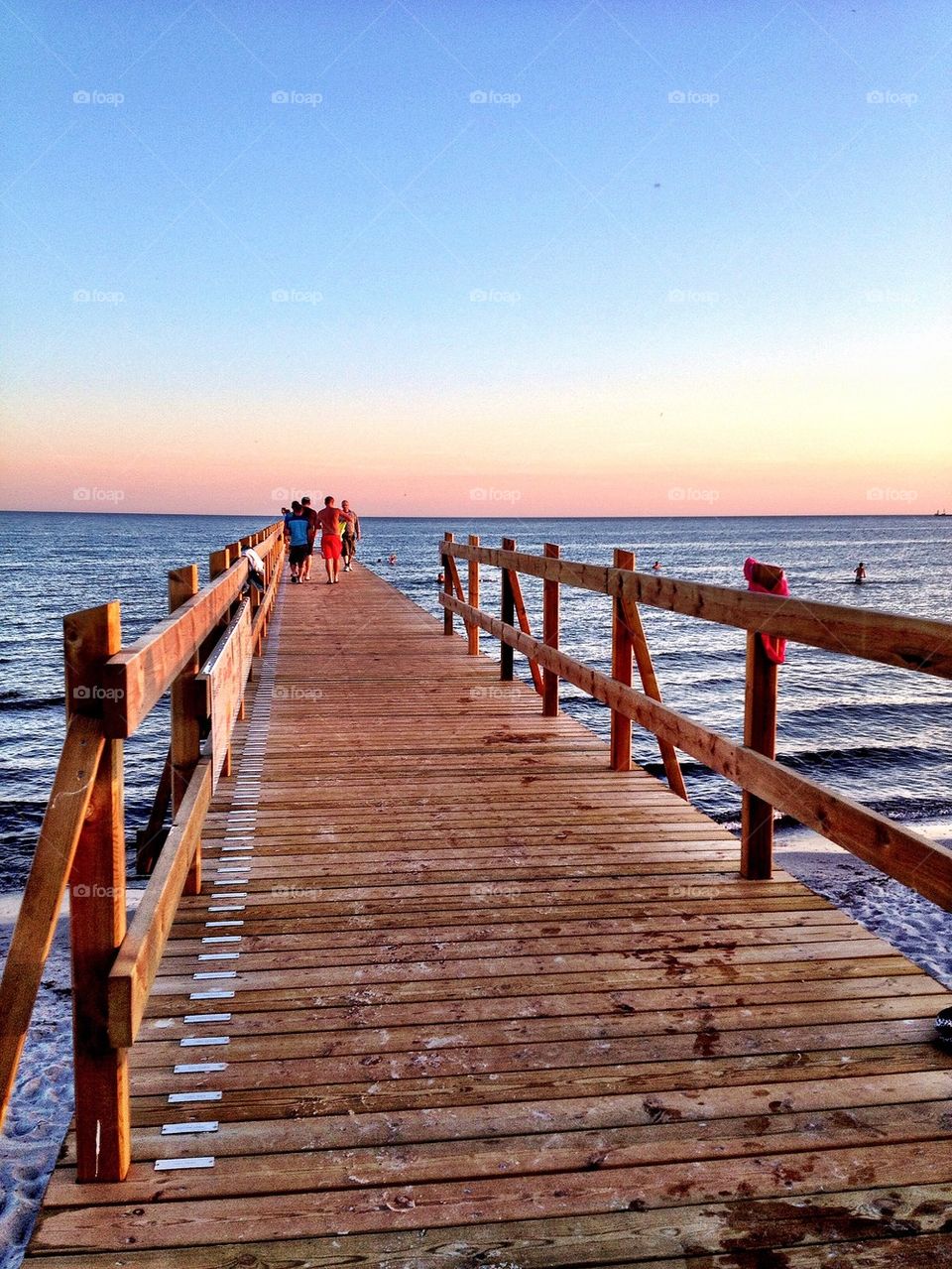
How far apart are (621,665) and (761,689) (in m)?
1.87

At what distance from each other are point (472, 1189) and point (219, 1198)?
22.6 inches

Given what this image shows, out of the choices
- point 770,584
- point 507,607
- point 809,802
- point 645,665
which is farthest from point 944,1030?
point 507,607

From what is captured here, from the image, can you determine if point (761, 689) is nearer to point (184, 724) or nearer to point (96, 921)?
point (184, 724)

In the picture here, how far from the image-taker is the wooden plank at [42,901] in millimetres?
1921

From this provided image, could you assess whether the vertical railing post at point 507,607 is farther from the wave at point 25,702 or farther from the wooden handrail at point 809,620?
the wave at point 25,702

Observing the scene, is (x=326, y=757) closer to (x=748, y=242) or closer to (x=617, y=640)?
(x=617, y=640)

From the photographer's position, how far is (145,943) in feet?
7.31

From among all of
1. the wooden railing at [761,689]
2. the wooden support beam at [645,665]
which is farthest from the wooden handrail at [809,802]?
the wooden support beam at [645,665]

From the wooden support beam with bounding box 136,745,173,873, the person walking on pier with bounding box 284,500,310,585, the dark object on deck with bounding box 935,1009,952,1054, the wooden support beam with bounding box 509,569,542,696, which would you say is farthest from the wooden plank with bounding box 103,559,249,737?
the person walking on pier with bounding box 284,500,310,585

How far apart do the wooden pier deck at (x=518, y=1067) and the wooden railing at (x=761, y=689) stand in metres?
0.54

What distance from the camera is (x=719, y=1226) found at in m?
2.00

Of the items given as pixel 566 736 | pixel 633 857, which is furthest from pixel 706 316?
pixel 633 857

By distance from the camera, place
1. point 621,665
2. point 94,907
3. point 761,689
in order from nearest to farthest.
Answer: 1. point 94,907
2. point 761,689
3. point 621,665

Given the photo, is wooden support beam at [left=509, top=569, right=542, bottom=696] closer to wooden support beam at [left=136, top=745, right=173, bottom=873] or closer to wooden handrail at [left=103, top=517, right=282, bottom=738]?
wooden support beam at [left=136, top=745, right=173, bottom=873]
